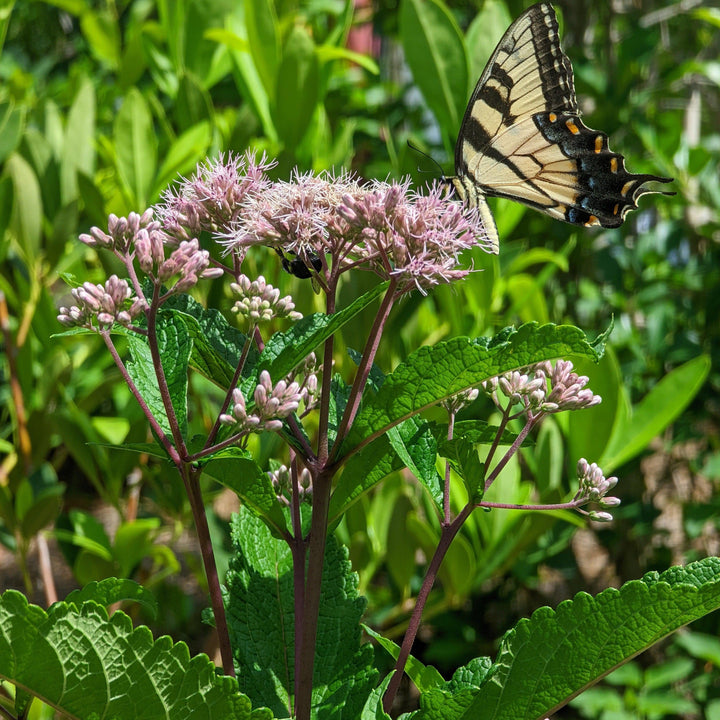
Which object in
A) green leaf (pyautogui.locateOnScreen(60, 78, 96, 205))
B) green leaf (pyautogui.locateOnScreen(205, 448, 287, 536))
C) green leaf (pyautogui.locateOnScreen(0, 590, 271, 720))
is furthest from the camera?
green leaf (pyautogui.locateOnScreen(60, 78, 96, 205))

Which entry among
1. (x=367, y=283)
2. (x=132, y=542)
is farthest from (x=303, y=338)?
(x=132, y=542)

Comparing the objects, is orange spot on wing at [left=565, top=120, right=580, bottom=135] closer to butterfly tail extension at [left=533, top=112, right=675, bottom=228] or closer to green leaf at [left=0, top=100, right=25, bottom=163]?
butterfly tail extension at [left=533, top=112, right=675, bottom=228]

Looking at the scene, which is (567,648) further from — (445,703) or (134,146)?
(134,146)

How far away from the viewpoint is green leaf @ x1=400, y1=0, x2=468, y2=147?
140 cm

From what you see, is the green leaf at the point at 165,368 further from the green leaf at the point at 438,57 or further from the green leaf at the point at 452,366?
the green leaf at the point at 438,57

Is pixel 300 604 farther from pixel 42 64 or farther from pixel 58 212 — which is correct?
pixel 42 64

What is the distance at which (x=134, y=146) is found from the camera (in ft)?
5.02

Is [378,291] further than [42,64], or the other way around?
[42,64]

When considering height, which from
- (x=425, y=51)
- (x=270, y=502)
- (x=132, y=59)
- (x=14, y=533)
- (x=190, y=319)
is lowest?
(x=270, y=502)

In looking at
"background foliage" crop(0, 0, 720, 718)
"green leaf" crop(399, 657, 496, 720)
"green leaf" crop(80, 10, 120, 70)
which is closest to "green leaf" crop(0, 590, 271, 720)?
"green leaf" crop(399, 657, 496, 720)

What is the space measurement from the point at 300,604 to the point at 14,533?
3.15ft

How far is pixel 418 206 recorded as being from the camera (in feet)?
2.35

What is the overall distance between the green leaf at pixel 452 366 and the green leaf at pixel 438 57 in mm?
865

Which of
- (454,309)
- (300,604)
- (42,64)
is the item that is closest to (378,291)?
(300,604)
